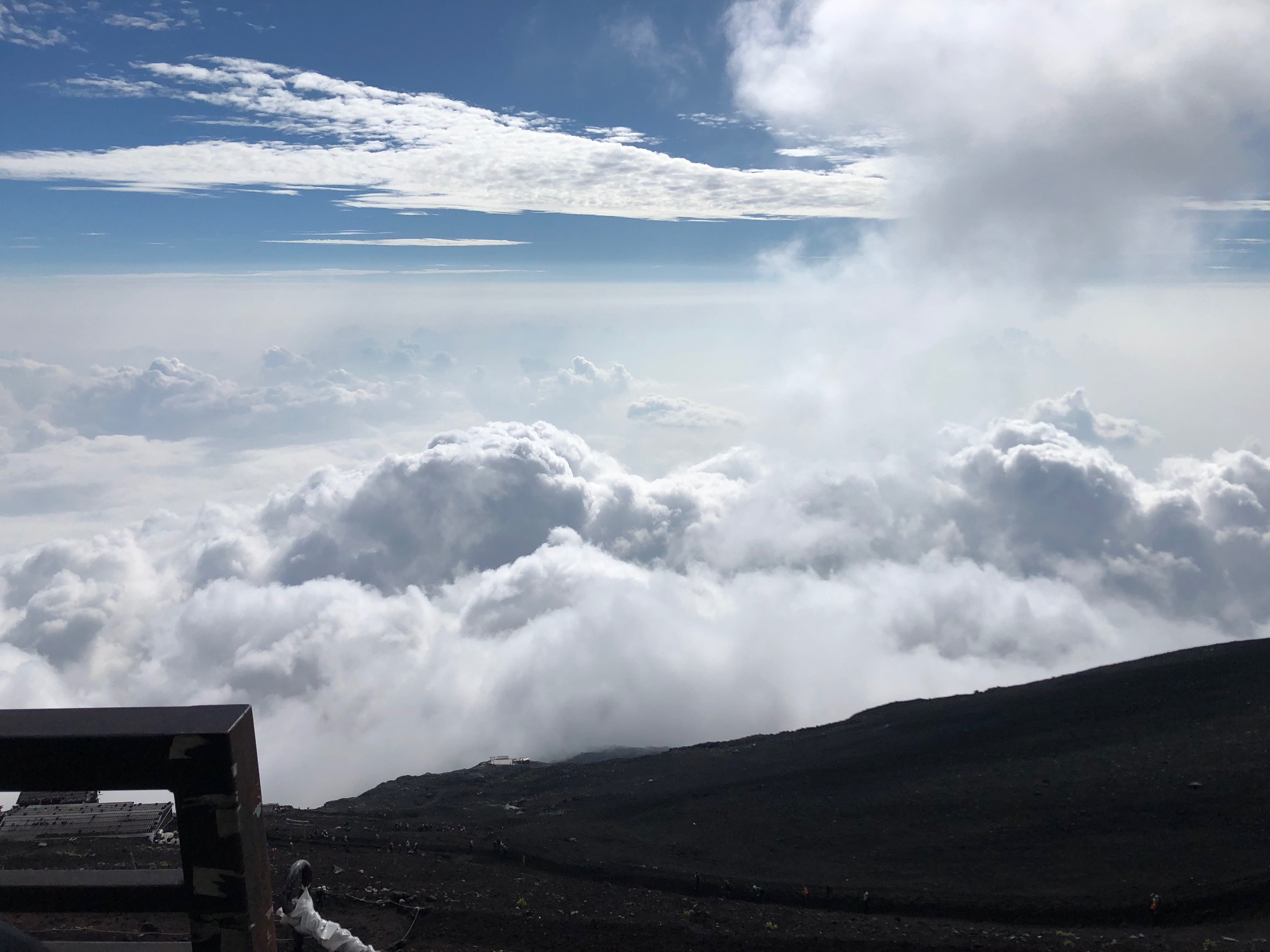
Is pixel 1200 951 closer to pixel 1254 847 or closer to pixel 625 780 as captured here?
pixel 1254 847

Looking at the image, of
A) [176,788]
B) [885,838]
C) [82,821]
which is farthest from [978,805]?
[176,788]

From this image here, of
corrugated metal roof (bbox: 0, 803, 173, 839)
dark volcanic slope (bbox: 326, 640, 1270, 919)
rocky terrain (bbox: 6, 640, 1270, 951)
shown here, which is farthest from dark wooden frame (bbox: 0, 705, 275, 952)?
corrugated metal roof (bbox: 0, 803, 173, 839)

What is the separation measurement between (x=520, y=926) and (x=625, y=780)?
27963mm

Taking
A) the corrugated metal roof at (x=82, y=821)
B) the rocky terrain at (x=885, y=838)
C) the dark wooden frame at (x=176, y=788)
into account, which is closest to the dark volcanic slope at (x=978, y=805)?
the rocky terrain at (x=885, y=838)

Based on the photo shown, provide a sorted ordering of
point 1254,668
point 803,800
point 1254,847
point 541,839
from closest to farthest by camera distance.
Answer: point 1254,847 < point 541,839 < point 803,800 < point 1254,668

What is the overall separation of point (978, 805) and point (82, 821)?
28.9 meters

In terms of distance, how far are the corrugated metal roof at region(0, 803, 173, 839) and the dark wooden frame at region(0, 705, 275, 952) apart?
1036 inches

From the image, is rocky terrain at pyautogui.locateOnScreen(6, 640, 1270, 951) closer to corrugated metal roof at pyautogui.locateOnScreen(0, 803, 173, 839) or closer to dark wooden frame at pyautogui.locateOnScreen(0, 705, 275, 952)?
corrugated metal roof at pyautogui.locateOnScreen(0, 803, 173, 839)

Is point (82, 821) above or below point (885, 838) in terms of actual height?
above

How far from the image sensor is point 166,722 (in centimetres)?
295

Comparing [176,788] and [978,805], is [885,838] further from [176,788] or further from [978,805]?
[176,788]

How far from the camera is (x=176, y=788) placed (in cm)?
286

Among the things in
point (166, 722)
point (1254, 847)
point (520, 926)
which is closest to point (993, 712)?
point (1254, 847)

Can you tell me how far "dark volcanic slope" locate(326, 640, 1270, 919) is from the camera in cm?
2289
